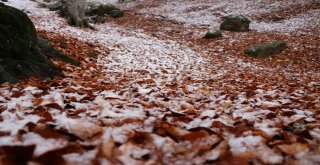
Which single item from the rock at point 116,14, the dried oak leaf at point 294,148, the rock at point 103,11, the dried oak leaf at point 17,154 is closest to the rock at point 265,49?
the dried oak leaf at point 294,148

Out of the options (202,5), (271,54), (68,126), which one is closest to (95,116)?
(68,126)

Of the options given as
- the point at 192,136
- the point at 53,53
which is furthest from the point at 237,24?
the point at 192,136

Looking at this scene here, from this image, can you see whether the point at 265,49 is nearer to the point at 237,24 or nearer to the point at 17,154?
the point at 237,24

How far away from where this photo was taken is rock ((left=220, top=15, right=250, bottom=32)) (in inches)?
626

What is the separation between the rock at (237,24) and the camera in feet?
52.2

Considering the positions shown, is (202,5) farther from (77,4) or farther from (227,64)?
(227,64)

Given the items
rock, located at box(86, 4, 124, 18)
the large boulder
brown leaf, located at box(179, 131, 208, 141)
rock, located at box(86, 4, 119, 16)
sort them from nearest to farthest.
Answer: brown leaf, located at box(179, 131, 208, 141)
the large boulder
rock, located at box(86, 4, 124, 18)
rock, located at box(86, 4, 119, 16)

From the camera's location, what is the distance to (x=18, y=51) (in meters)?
4.92

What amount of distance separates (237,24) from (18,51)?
12920mm

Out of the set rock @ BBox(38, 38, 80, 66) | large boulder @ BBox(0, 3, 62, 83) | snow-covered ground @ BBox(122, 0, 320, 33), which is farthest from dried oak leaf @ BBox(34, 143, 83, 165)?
snow-covered ground @ BBox(122, 0, 320, 33)

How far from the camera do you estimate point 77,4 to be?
14.5 metres

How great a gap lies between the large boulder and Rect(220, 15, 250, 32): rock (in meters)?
12.1

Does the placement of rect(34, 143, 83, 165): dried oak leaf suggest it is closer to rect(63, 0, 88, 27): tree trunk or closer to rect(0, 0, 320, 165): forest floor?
rect(0, 0, 320, 165): forest floor

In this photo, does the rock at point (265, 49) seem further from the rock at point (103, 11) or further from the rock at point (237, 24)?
the rock at point (103, 11)
